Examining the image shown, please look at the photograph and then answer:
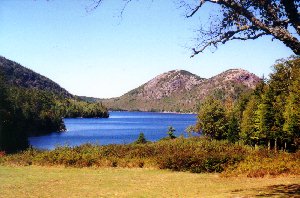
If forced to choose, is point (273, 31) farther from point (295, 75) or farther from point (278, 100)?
point (278, 100)

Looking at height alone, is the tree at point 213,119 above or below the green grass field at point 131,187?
above

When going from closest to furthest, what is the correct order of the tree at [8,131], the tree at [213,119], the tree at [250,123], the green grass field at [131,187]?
the green grass field at [131,187], the tree at [8,131], the tree at [250,123], the tree at [213,119]

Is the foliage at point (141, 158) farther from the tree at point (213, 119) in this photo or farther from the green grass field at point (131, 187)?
the tree at point (213, 119)

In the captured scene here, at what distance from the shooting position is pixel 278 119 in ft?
177

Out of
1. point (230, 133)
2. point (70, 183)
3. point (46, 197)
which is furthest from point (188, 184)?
point (230, 133)

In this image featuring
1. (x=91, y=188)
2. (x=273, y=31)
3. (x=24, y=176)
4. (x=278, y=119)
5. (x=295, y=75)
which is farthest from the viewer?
(x=278, y=119)

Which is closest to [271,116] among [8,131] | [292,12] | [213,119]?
[213,119]

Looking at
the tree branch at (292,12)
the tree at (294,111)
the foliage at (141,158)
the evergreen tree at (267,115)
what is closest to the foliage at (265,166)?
the foliage at (141,158)

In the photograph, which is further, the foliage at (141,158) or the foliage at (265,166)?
the foliage at (141,158)

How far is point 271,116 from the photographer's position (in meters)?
55.2

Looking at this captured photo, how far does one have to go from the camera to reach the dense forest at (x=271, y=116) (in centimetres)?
4794

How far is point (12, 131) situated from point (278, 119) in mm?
41553

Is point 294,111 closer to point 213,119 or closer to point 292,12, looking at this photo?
point 213,119

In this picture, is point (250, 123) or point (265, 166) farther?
point (250, 123)
